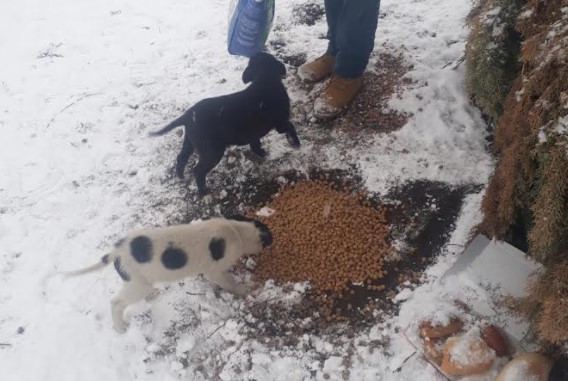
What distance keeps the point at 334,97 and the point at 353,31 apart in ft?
2.25

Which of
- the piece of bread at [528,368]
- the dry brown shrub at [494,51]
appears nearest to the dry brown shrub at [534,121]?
the dry brown shrub at [494,51]

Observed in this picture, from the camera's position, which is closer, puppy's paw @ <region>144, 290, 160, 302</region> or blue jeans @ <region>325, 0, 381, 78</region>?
puppy's paw @ <region>144, 290, 160, 302</region>

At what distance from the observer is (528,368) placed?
272 centimetres

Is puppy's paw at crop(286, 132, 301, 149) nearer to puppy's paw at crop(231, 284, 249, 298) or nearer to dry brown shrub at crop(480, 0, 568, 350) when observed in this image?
puppy's paw at crop(231, 284, 249, 298)

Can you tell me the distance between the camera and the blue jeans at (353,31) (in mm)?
4324

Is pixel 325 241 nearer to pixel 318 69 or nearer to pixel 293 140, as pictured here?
pixel 293 140

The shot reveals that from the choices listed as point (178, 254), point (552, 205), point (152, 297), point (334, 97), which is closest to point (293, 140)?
point (334, 97)

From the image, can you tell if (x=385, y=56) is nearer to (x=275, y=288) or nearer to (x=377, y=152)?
(x=377, y=152)

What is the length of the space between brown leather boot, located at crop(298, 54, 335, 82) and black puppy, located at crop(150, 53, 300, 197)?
1004 millimetres

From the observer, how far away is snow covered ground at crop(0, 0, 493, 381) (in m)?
3.39

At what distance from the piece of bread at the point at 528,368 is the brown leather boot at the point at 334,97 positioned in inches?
113

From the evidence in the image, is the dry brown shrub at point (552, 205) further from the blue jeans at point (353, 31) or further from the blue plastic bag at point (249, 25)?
the blue plastic bag at point (249, 25)

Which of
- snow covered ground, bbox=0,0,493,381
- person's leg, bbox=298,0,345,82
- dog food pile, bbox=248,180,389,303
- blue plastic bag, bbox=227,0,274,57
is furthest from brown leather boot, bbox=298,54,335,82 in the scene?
dog food pile, bbox=248,180,389,303

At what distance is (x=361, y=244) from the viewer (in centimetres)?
388
